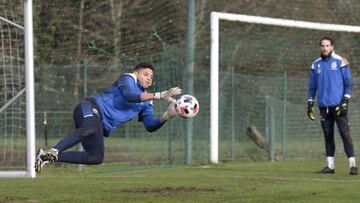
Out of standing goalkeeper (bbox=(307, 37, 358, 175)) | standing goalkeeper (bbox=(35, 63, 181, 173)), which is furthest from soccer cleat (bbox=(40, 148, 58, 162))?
standing goalkeeper (bbox=(307, 37, 358, 175))

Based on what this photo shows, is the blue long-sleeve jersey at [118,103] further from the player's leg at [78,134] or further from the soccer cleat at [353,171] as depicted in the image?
the soccer cleat at [353,171]

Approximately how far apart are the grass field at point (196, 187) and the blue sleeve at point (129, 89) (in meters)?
1.17

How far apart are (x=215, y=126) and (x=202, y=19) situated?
5.01m

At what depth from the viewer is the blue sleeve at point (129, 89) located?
10391 mm

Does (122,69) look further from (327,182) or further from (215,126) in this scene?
(327,182)

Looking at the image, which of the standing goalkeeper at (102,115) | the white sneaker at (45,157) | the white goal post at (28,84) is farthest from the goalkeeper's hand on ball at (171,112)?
the white goal post at (28,84)

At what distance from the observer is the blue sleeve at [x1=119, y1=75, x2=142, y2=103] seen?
10391 mm

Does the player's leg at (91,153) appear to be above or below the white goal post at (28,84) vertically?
below

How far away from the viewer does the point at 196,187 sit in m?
11.4

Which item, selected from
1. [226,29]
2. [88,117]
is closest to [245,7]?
[226,29]

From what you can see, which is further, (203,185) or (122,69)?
(122,69)

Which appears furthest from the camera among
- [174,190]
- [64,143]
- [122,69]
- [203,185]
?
[122,69]

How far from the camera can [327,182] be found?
1216 cm

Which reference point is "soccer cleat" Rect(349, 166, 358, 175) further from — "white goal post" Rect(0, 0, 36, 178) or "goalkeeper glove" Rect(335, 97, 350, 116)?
"white goal post" Rect(0, 0, 36, 178)
